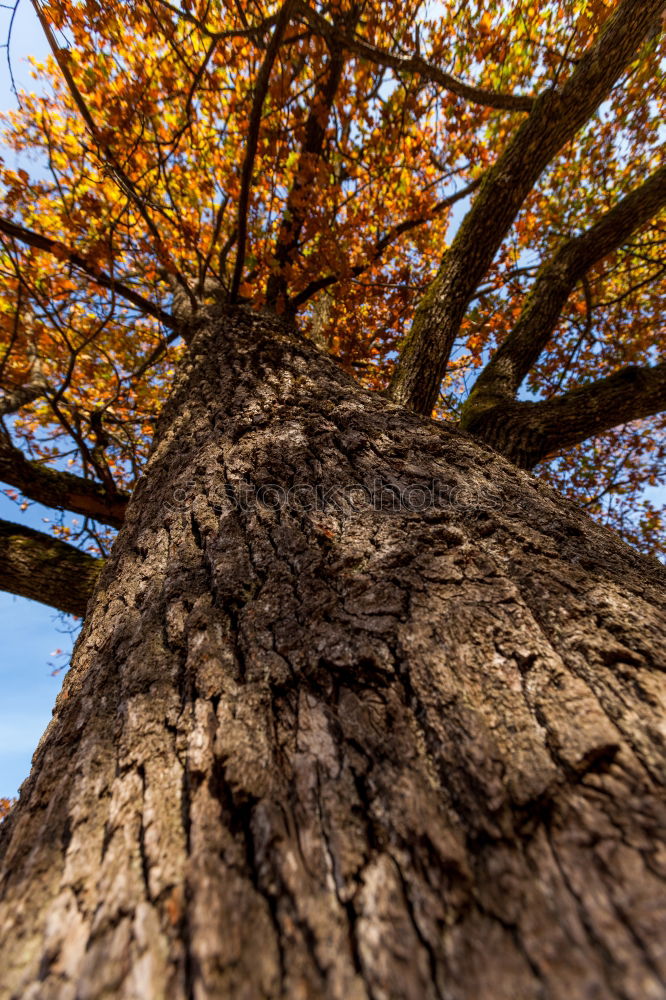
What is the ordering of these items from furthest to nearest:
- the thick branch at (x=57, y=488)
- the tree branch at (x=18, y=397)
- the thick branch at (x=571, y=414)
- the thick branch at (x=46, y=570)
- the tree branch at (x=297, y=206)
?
1. the tree branch at (x=18, y=397)
2. the tree branch at (x=297, y=206)
3. the thick branch at (x=57, y=488)
4. the thick branch at (x=46, y=570)
5. the thick branch at (x=571, y=414)

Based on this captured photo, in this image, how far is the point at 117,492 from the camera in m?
4.10

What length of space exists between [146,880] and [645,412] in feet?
13.0

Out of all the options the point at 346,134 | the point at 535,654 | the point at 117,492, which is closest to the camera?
the point at 535,654

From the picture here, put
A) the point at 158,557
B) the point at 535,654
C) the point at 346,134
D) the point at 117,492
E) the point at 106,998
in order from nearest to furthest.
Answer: the point at 106,998
the point at 535,654
the point at 158,557
the point at 117,492
the point at 346,134

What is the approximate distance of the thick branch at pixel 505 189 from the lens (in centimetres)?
265

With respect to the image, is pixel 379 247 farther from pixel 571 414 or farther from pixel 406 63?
pixel 571 414

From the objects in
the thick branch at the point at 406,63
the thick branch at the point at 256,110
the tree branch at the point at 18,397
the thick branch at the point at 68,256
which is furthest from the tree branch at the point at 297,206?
the tree branch at the point at 18,397

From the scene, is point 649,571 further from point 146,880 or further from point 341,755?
point 146,880

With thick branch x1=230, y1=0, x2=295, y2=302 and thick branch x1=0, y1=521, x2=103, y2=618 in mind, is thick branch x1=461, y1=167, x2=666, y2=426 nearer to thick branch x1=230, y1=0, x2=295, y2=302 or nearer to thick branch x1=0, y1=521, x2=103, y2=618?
thick branch x1=230, y1=0, x2=295, y2=302

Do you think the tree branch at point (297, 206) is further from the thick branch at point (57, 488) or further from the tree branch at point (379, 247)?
the thick branch at point (57, 488)

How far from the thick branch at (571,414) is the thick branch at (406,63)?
2.61 meters

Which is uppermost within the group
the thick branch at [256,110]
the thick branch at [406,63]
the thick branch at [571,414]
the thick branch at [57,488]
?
the thick branch at [406,63]

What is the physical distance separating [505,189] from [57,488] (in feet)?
14.9

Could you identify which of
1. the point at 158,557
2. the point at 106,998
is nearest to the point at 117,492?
the point at 158,557
